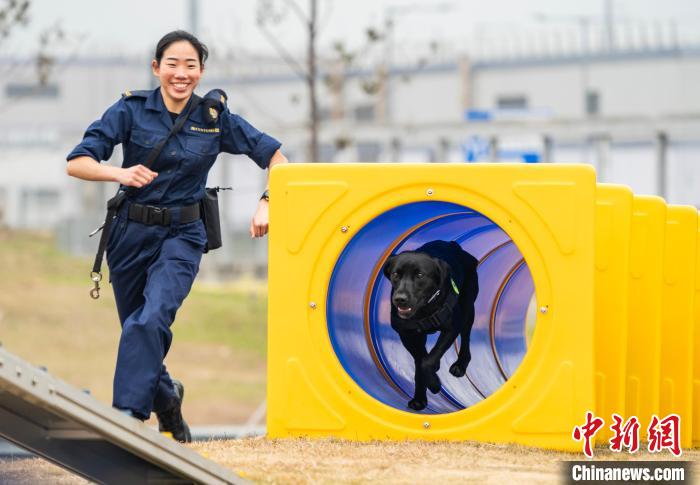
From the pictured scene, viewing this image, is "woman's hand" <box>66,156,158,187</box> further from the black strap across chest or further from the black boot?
the black boot

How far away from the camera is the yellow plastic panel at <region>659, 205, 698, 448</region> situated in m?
6.15

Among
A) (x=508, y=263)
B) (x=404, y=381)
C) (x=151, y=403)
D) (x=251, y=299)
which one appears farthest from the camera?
(x=251, y=299)

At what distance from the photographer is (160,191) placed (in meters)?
5.71

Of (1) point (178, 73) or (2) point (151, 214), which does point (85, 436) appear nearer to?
(2) point (151, 214)

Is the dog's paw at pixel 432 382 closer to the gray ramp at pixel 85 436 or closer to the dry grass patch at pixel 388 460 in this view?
the dry grass patch at pixel 388 460

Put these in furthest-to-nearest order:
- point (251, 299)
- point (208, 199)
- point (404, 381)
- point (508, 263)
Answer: point (251, 299) → point (508, 263) → point (404, 381) → point (208, 199)


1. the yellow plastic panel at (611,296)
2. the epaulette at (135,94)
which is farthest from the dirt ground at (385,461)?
the epaulette at (135,94)

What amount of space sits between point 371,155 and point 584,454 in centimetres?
1977

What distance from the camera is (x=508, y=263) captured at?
7.63 metres

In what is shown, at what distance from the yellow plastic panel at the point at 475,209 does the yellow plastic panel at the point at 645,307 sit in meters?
0.53

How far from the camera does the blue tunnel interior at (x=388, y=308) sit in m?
6.19

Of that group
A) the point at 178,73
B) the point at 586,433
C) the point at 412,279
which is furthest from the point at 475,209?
the point at 178,73

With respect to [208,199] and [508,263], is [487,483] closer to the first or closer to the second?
[208,199]

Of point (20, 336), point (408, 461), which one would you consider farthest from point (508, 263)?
point (20, 336)
